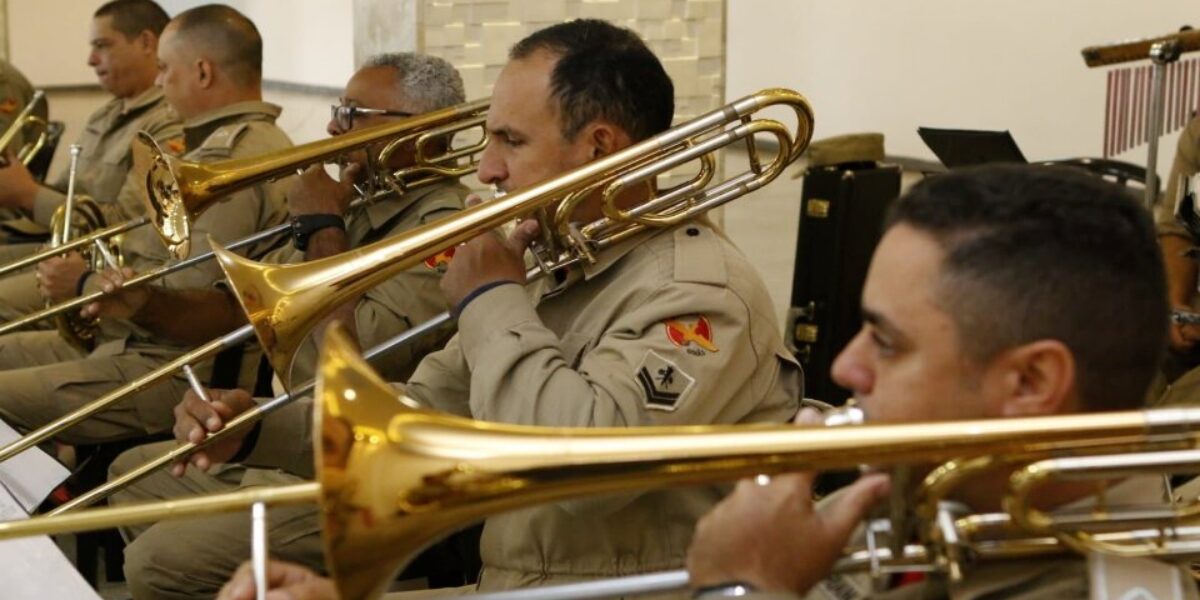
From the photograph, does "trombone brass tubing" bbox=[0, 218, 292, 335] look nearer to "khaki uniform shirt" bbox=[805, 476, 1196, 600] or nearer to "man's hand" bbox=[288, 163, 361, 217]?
"man's hand" bbox=[288, 163, 361, 217]

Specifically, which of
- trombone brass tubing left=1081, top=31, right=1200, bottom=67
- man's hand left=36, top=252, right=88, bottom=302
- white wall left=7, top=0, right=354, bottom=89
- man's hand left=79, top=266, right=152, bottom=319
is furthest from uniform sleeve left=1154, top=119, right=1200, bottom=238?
white wall left=7, top=0, right=354, bottom=89

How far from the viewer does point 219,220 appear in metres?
3.59

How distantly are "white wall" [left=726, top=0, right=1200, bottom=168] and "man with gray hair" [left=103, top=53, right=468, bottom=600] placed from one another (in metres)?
4.16

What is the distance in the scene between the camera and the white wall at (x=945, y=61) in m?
7.25

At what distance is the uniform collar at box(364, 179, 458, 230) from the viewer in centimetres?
333

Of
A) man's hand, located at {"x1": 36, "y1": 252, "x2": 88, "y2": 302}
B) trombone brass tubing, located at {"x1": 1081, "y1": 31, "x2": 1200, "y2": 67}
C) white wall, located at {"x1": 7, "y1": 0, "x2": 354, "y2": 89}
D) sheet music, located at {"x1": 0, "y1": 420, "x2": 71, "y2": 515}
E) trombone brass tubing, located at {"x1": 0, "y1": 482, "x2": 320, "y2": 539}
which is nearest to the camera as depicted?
trombone brass tubing, located at {"x1": 0, "y1": 482, "x2": 320, "y2": 539}

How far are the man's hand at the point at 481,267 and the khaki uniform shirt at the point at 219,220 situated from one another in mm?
1287

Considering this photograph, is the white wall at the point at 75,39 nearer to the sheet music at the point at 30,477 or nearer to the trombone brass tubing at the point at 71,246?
the trombone brass tubing at the point at 71,246

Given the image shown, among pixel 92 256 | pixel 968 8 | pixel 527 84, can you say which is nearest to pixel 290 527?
pixel 527 84

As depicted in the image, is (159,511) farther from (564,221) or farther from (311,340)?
(311,340)

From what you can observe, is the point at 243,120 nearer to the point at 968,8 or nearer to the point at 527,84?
the point at 527,84

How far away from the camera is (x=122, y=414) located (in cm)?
356

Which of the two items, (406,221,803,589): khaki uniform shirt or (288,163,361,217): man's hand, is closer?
(406,221,803,589): khaki uniform shirt

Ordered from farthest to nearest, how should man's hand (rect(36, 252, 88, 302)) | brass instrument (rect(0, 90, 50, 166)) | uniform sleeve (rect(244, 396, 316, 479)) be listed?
brass instrument (rect(0, 90, 50, 166)), man's hand (rect(36, 252, 88, 302)), uniform sleeve (rect(244, 396, 316, 479))
